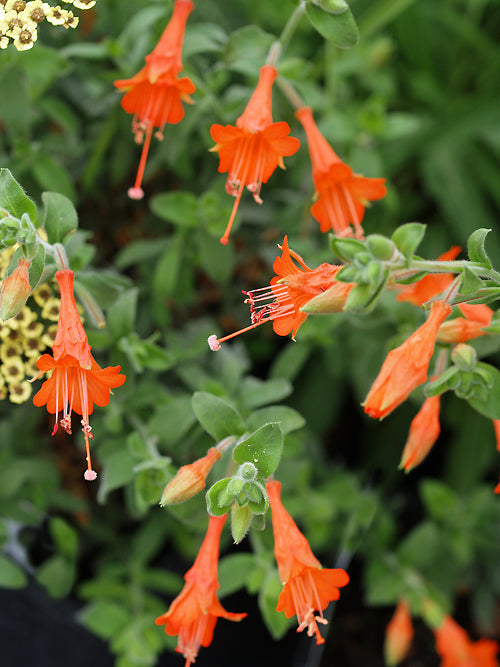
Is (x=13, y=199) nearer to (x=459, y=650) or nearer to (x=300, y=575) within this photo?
(x=300, y=575)

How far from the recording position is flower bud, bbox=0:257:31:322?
2.04 feet

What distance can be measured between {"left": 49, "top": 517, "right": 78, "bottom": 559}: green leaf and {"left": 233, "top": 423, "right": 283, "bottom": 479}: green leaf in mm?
461

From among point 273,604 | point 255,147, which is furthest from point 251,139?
point 273,604

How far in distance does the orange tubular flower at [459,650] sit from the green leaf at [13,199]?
Answer: 3.33 ft

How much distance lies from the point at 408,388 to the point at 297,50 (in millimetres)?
1015

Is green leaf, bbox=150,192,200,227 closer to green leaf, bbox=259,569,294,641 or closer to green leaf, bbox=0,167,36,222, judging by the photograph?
green leaf, bbox=0,167,36,222

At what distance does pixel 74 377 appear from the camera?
68 centimetres

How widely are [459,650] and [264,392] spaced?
2.15 feet

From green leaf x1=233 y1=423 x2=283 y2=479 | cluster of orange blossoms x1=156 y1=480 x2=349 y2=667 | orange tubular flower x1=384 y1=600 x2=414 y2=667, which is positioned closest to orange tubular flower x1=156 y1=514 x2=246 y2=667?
cluster of orange blossoms x1=156 y1=480 x2=349 y2=667

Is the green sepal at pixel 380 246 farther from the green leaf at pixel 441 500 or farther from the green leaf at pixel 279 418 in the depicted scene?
the green leaf at pixel 441 500

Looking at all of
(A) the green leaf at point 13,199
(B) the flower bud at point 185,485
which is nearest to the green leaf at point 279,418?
(B) the flower bud at point 185,485

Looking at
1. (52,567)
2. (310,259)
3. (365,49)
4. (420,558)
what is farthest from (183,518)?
(365,49)

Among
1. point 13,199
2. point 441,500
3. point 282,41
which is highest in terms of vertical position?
point 282,41

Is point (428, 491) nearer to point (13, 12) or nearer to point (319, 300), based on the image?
point (319, 300)
